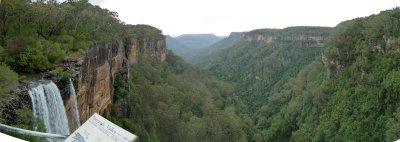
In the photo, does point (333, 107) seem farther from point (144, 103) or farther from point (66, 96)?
point (66, 96)

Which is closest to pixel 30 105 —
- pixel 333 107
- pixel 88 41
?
pixel 88 41

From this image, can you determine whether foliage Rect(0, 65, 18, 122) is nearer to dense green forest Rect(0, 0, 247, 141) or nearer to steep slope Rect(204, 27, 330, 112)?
dense green forest Rect(0, 0, 247, 141)

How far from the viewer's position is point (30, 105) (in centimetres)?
1234

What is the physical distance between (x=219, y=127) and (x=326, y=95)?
17311 mm

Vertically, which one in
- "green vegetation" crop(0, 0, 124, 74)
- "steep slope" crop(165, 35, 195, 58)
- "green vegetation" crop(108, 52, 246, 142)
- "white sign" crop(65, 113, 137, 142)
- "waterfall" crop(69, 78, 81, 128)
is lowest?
"steep slope" crop(165, 35, 195, 58)

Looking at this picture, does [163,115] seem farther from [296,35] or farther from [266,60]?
[296,35]

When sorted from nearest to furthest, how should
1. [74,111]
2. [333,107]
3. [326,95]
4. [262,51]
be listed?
1. [74,111]
2. [333,107]
3. [326,95]
4. [262,51]

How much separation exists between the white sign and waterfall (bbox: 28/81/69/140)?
293 inches

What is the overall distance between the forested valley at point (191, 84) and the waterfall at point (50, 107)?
35 cm

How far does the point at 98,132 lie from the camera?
535 cm

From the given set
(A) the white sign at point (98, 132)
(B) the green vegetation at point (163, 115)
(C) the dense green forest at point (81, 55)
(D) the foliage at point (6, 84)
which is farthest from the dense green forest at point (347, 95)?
(A) the white sign at point (98, 132)

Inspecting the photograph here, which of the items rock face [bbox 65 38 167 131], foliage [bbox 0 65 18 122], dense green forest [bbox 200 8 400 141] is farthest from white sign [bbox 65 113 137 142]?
dense green forest [bbox 200 8 400 141]

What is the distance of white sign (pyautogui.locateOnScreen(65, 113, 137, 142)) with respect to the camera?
5201 millimetres

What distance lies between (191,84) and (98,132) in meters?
43.5
